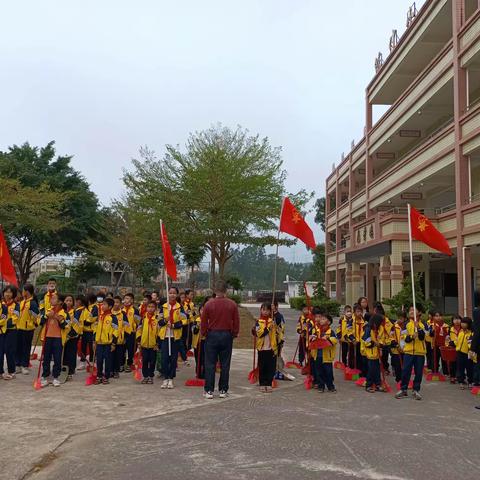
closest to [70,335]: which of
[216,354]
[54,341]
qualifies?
[54,341]

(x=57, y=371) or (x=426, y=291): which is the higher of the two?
(x=426, y=291)

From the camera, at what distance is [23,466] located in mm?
4922

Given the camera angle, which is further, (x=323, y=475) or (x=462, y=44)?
(x=462, y=44)

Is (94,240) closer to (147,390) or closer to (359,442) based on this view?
(147,390)

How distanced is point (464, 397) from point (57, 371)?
7.04 m

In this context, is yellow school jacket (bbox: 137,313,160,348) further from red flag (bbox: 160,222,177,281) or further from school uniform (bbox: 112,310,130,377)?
red flag (bbox: 160,222,177,281)

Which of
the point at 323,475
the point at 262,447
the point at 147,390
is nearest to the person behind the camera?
the point at 323,475

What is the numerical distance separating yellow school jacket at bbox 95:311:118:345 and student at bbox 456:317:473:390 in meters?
6.50

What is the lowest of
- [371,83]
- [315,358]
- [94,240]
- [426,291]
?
[315,358]

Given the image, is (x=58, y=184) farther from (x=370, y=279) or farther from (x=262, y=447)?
(x=262, y=447)

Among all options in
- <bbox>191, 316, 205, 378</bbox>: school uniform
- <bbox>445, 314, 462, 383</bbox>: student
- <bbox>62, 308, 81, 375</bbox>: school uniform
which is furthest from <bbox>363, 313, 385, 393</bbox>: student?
<bbox>62, 308, 81, 375</bbox>: school uniform

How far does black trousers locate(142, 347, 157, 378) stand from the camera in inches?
379

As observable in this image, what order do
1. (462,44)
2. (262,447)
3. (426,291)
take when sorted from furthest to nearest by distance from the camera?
(426,291), (462,44), (262,447)

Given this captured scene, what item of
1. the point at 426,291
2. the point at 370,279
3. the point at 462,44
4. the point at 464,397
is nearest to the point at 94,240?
the point at 370,279
